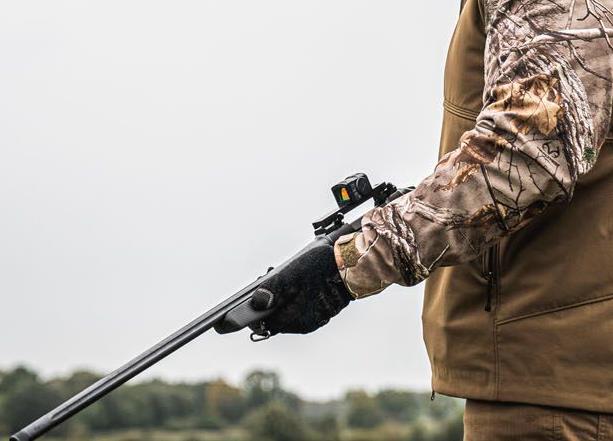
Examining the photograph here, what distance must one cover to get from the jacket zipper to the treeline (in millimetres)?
8864

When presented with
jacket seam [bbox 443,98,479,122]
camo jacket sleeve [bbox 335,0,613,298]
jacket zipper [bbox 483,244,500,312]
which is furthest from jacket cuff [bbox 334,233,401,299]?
jacket seam [bbox 443,98,479,122]

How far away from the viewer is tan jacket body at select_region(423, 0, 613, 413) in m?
2.64

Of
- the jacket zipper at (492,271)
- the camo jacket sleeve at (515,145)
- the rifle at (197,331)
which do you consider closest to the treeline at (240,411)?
the rifle at (197,331)

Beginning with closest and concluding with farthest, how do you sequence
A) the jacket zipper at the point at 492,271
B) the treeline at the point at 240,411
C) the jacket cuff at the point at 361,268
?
the jacket cuff at the point at 361,268, the jacket zipper at the point at 492,271, the treeline at the point at 240,411

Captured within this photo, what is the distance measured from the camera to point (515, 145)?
93.9 inches

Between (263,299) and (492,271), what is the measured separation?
2.05 feet

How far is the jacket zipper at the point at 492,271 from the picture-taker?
2.78m

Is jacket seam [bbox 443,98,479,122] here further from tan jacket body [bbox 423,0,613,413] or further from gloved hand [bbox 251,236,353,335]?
gloved hand [bbox 251,236,353,335]

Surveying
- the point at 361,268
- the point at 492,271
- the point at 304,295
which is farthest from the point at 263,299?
the point at 492,271

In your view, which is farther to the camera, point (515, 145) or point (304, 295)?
point (304, 295)

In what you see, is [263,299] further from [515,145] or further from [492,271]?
[515,145]

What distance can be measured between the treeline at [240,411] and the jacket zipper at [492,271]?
29.1ft

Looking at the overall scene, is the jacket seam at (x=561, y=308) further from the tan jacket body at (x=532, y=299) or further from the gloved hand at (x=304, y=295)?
the gloved hand at (x=304, y=295)

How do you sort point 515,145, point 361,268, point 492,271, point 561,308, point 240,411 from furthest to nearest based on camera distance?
point 240,411 → point 492,271 → point 561,308 → point 361,268 → point 515,145
